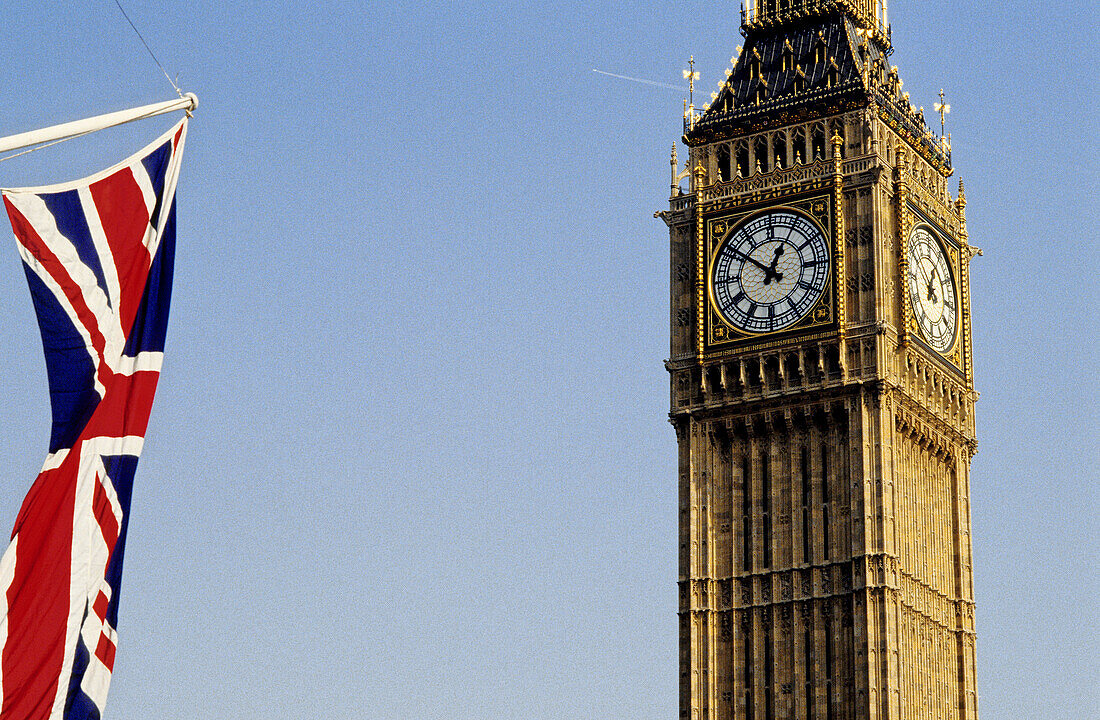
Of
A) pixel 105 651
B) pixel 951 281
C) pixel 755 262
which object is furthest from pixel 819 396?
pixel 105 651

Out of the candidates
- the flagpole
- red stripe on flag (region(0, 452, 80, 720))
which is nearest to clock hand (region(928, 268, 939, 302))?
the flagpole

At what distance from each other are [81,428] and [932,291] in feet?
208

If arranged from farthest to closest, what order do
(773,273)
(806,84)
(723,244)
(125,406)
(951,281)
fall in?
(951,281)
(806,84)
(723,244)
(773,273)
(125,406)

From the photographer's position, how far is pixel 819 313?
79.1m

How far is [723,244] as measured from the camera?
82.0 m

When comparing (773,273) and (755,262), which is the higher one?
(755,262)

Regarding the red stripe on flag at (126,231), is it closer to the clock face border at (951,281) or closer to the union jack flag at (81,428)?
the union jack flag at (81,428)

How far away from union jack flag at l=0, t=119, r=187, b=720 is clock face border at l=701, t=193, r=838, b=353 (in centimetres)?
5653

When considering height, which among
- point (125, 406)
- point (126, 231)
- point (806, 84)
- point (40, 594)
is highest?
point (806, 84)

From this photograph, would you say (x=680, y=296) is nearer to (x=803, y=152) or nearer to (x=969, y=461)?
(x=803, y=152)

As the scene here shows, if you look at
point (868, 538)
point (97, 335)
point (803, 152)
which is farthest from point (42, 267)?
point (803, 152)

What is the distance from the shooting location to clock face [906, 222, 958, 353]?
81.5m

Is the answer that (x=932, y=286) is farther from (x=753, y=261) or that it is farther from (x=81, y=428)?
(x=81, y=428)

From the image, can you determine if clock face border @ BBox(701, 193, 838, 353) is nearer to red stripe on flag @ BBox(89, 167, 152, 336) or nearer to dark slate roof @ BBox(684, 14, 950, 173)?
dark slate roof @ BBox(684, 14, 950, 173)
